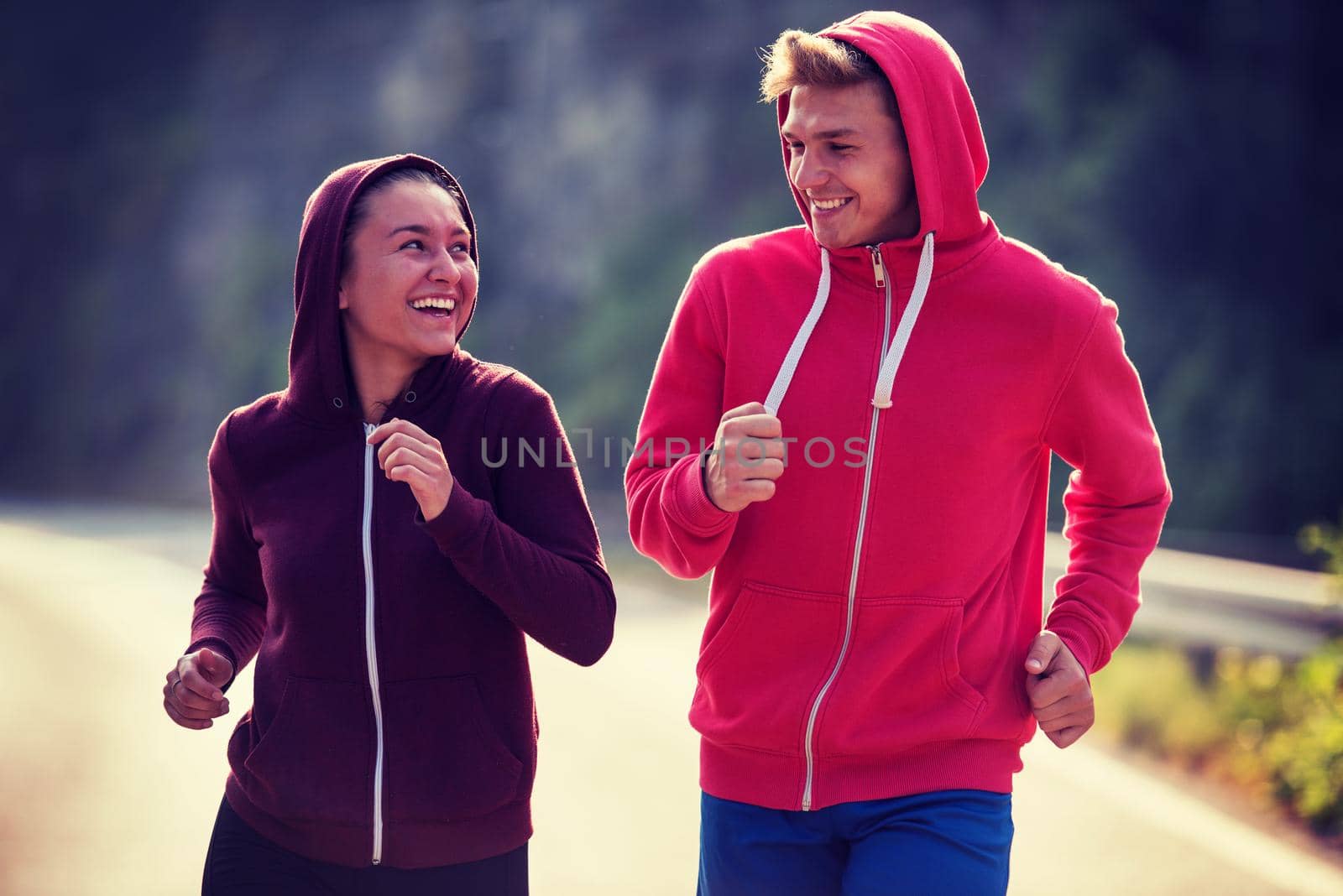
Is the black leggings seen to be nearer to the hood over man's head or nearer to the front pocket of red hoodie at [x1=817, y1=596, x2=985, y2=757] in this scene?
the front pocket of red hoodie at [x1=817, y1=596, x2=985, y2=757]

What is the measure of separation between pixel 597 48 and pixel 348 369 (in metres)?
22.2

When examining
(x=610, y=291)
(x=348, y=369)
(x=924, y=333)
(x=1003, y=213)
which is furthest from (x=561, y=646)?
(x=610, y=291)

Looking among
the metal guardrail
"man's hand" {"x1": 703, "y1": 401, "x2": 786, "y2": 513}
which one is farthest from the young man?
the metal guardrail

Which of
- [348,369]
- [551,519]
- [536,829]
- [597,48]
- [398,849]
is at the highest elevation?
[597,48]

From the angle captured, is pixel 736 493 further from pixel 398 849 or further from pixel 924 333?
pixel 398 849

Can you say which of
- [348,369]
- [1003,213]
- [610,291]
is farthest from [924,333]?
[610,291]

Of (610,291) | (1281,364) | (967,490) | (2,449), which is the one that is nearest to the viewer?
(967,490)

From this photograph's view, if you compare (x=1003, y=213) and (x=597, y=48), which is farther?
(x=597, y=48)

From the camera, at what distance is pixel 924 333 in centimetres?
304

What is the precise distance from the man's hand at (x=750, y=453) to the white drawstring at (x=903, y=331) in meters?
0.31

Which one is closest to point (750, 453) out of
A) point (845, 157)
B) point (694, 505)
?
point (694, 505)

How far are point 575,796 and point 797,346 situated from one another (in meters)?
3.87

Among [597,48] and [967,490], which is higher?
[597,48]

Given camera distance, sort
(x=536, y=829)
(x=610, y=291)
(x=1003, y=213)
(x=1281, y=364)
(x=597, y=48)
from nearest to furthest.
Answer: (x=536, y=829) → (x=1281, y=364) → (x=1003, y=213) → (x=610, y=291) → (x=597, y=48)
